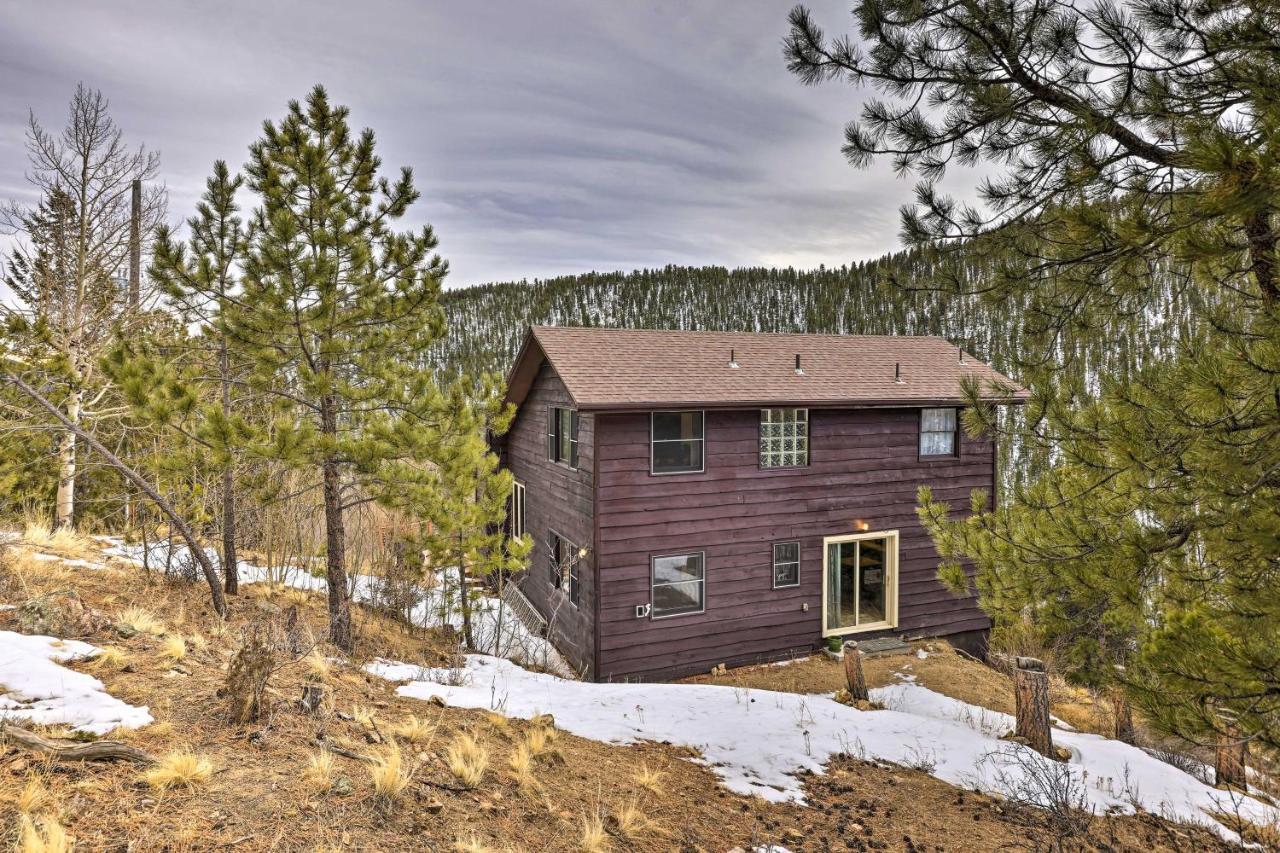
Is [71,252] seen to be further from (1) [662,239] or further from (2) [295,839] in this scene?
(1) [662,239]

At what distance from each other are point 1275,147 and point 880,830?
14.3ft

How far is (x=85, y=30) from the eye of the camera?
764cm

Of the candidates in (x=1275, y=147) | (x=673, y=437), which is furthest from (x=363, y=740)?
(x=673, y=437)

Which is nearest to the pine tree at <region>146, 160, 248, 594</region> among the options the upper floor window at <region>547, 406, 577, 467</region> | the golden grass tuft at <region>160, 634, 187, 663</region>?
the golden grass tuft at <region>160, 634, 187, 663</region>

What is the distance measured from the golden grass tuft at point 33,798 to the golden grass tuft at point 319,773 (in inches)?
38.8

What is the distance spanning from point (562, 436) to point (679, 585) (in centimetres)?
364

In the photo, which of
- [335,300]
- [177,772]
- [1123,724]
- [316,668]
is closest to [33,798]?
[177,772]

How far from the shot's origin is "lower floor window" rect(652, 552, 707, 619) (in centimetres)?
998

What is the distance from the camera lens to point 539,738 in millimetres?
4469

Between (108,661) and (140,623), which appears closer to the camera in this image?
(108,661)

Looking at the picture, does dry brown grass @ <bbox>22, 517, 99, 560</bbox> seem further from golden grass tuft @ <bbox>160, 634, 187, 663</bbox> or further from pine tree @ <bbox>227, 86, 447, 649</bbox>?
Result: golden grass tuft @ <bbox>160, 634, 187, 663</bbox>

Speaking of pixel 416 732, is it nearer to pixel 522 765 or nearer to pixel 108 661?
pixel 522 765

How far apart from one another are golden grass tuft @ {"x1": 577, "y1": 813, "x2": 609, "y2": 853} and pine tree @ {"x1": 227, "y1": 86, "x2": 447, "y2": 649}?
4.62 meters

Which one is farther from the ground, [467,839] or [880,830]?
[467,839]
